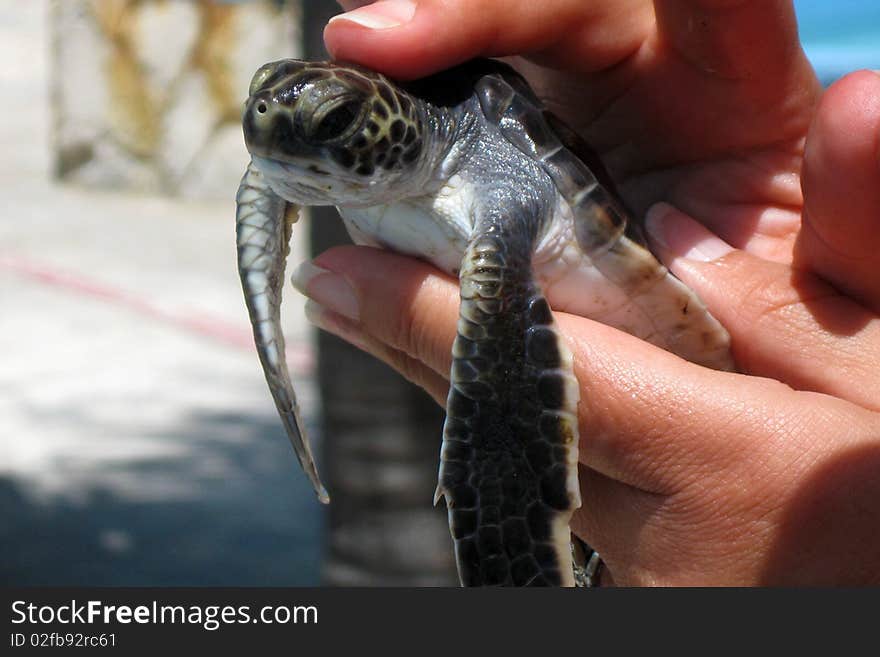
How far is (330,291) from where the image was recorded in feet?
5.42

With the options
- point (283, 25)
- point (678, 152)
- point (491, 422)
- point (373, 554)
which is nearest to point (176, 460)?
point (373, 554)

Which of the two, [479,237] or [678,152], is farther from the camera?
[678,152]

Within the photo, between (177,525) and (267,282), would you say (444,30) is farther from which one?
(177,525)

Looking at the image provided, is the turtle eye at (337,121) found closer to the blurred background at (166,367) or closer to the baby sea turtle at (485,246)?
the baby sea turtle at (485,246)

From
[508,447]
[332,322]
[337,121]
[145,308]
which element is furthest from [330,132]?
[145,308]

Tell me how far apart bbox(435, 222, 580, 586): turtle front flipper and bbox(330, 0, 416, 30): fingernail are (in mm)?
450

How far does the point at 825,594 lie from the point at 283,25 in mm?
8767

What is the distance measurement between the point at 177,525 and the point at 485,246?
9.55 feet

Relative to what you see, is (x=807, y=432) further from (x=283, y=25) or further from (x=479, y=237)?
(x=283, y=25)

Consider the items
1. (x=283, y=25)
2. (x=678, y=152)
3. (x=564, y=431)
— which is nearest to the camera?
(x=564, y=431)

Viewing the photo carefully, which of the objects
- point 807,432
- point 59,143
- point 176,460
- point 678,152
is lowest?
point 807,432

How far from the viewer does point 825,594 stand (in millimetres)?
1463

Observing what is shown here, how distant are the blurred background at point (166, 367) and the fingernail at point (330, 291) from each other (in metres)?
0.84

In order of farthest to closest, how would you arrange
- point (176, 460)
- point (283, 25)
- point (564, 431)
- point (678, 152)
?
1. point (283, 25)
2. point (176, 460)
3. point (678, 152)
4. point (564, 431)
